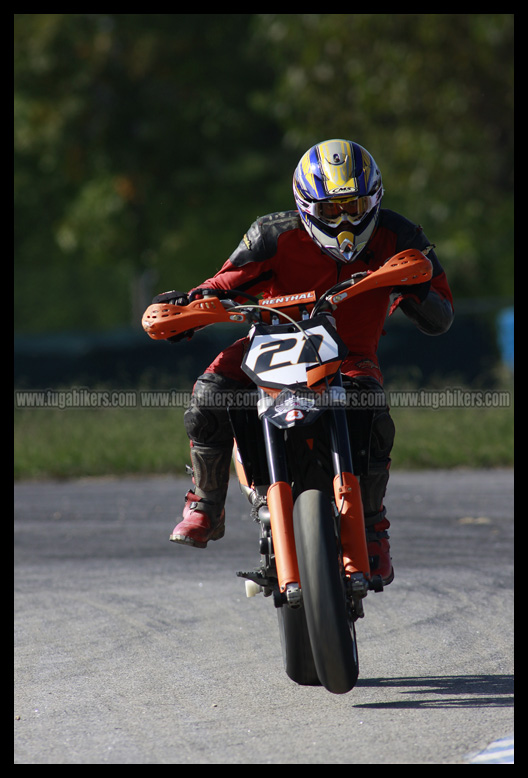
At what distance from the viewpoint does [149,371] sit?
16000 mm

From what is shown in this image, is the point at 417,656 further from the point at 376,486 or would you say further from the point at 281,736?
the point at 281,736

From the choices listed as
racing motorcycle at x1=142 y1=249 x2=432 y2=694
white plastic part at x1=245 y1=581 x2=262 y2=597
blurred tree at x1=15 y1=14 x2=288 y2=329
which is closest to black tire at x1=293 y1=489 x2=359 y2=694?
racing motorcycle at x1=142 y1=249 x2=432 y2=694

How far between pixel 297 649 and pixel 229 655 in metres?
0.67

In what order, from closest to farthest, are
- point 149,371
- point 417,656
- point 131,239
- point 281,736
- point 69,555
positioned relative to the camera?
point 281,736 < point 417,656 < point 69,555 < point 149,371 < point 131,239

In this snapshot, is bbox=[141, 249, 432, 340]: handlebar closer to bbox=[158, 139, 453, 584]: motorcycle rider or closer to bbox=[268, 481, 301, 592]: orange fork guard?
bbox=[158, 139, 453, 584]: motorcycle rider

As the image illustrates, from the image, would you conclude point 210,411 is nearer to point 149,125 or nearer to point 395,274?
point 395,274

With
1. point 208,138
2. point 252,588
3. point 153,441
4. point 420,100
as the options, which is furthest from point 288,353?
point 208,138

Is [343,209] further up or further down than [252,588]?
further up

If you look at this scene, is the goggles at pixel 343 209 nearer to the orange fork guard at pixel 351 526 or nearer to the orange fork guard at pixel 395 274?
the orange fork guard at pixel 395 274

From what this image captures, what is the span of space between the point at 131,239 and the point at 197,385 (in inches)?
889

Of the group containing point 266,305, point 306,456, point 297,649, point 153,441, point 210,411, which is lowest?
point 153,441

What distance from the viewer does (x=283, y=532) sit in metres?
4.02

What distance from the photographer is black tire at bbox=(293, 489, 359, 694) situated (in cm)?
384
